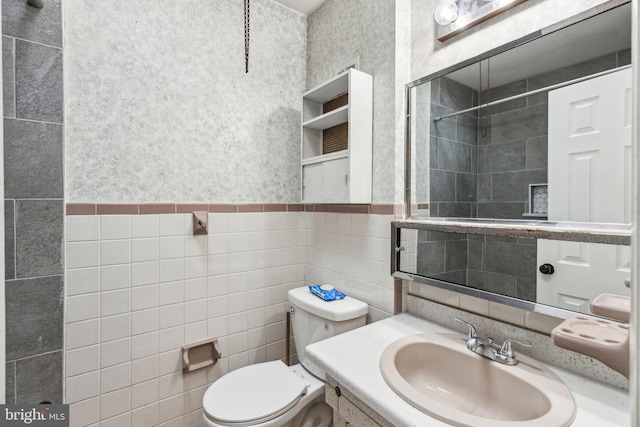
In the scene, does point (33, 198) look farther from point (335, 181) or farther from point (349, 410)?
point (349, 410)

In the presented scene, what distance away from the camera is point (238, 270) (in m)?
1.71

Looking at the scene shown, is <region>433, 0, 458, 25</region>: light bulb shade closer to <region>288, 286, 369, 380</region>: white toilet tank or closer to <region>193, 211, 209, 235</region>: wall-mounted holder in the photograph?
<region>288, 286, 369, 380</region>: white toilet tank

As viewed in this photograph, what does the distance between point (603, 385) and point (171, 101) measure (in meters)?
1.95

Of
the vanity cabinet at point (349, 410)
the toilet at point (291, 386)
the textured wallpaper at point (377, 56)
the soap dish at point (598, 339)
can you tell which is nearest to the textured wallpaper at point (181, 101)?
the textured wallpaper at point (377, 56)

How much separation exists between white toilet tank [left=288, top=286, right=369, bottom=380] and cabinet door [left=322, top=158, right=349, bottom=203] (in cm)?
50

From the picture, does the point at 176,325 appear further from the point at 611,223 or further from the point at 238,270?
the point at 611,223

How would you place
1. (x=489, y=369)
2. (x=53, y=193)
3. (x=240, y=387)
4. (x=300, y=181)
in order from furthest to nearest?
1. (x=300, y=181)
2. (x=240, y=387)
3. (x=53, y=193)
4. (x=489, y=369)

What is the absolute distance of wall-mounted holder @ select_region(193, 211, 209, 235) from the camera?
1550 millimetres

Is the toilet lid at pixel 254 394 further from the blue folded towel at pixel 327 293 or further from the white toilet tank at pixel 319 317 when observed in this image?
the blue folded towel at pixel 327 293

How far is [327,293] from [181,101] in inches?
47.4

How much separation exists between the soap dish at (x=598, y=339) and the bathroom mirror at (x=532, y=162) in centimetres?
24

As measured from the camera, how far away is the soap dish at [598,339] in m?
0.44

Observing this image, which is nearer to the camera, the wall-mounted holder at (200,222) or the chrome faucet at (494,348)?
the chrome faucet at (494,348)

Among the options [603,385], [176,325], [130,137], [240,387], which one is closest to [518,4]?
[603,385]
